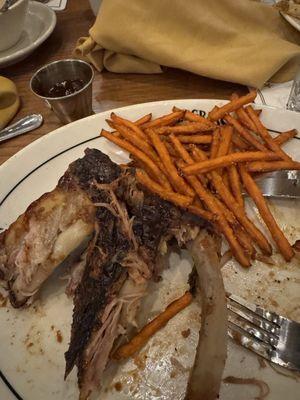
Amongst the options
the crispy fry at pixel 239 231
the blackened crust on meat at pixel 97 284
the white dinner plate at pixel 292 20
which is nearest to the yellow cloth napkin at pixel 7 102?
the blackened crust on meat at pixel 97 284

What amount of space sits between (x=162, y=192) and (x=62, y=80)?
3.63 feet

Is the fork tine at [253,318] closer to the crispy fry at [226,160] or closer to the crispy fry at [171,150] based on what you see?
the crispy fry at [226,160]

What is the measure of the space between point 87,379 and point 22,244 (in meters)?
0.57

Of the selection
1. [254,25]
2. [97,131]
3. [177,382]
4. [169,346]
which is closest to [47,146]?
[97,131]

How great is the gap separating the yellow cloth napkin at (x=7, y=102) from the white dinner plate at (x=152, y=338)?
592 millimetres

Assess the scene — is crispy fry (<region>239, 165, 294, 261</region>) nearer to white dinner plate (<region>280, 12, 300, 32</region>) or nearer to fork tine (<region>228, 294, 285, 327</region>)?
fork tine (<region>228, 294, 285, 327</region>)

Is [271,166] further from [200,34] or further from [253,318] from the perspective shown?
[200,34]

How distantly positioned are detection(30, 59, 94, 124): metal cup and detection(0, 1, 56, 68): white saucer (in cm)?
54

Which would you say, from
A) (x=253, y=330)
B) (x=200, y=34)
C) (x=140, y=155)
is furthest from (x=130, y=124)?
(x=253, y=330)

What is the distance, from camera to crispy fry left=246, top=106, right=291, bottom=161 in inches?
71.6

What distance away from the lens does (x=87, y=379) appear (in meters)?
1.29

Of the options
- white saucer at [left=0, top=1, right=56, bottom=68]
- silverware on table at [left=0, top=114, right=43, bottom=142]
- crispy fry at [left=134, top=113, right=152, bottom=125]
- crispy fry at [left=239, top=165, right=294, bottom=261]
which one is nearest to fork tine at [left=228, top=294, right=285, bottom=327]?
crispy fry at [left=239, top=165, right=294, bottom=261]

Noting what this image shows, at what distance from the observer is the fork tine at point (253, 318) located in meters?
1.44

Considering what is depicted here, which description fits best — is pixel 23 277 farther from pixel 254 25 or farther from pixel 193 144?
pixel 254 25
